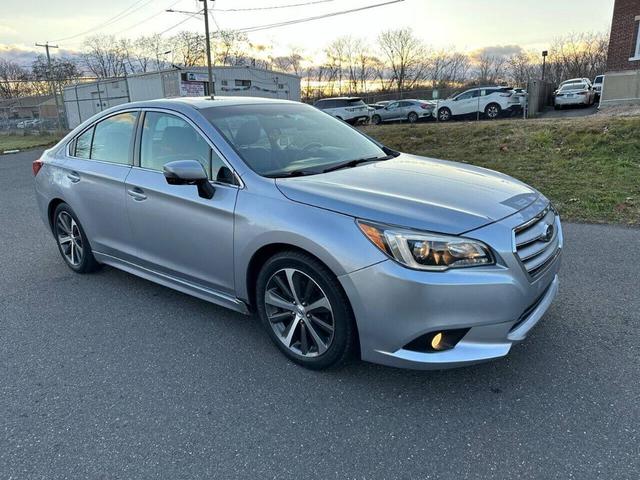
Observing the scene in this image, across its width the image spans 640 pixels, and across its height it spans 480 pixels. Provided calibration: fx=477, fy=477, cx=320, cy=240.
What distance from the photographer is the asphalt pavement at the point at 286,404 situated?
2268 mm

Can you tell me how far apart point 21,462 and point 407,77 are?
254 ft

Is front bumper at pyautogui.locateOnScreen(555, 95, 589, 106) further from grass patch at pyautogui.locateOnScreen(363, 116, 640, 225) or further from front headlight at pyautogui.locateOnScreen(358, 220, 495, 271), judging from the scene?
front headlight at pyautogui.locateOnScreen(358, 220, 495, 271)

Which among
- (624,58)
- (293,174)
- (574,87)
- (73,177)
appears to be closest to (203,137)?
(293,174)

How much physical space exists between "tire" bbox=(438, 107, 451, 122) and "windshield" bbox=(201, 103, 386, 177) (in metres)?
21.6

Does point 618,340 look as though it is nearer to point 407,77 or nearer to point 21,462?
point 21,462

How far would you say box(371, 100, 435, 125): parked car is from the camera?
26547 millimetres

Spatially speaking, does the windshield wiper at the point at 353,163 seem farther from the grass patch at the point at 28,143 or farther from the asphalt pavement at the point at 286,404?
the grass patch at the point at 28,143

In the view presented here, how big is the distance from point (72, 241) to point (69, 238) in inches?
2.8

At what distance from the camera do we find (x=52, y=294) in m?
4.42

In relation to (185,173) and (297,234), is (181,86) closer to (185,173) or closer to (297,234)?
(185,173)

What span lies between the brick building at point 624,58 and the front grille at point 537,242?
842 inches

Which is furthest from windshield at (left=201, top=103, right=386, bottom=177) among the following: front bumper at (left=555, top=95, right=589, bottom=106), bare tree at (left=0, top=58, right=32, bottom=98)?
bare tree at (left=0, top=58, right=32, bottom=98)

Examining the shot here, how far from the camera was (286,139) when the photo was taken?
3674 millimetres

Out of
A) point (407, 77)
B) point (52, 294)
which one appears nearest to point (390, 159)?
point (52, 294)
